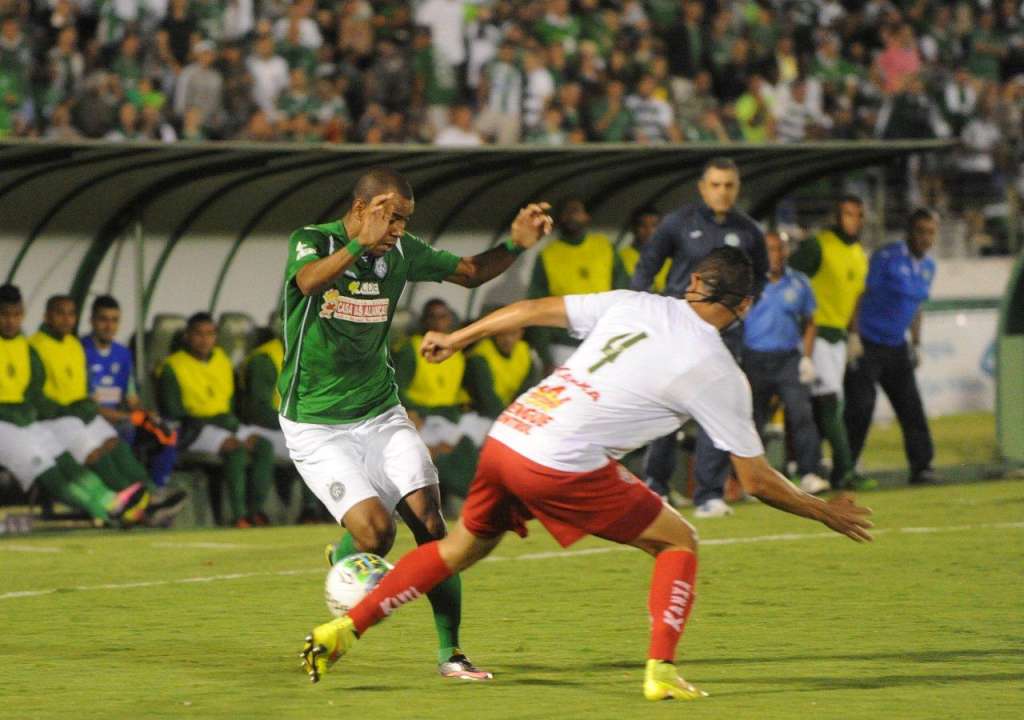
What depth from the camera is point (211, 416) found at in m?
14.4

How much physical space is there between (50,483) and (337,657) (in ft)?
23.4

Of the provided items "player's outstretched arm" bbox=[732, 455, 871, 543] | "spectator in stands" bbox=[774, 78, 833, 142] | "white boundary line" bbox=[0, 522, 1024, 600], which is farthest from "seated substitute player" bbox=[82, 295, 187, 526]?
"spectator in stands" bbox=[774, 78, 833, 142]

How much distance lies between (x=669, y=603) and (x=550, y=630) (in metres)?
1.97

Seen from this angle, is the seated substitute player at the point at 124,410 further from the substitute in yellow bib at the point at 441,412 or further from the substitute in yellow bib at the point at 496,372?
the substitute in yellow bib at the point at 496,372

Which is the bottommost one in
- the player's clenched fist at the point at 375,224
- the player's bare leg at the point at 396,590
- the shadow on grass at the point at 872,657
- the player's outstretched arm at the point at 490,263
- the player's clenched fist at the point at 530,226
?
the shadow on grass at the point at 872,657

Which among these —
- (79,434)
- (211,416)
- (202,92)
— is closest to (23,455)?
(79,434)

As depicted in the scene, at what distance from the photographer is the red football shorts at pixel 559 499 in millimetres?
6738

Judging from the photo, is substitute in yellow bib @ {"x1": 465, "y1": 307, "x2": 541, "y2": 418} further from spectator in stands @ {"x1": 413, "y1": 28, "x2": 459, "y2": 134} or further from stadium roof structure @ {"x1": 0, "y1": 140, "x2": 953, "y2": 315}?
spectator in stands @ {"x1": 413, "y1": 28, "x2": 459, "y2": 134}

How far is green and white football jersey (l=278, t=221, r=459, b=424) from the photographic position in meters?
7.89

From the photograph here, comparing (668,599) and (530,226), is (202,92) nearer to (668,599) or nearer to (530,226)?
(530,226)

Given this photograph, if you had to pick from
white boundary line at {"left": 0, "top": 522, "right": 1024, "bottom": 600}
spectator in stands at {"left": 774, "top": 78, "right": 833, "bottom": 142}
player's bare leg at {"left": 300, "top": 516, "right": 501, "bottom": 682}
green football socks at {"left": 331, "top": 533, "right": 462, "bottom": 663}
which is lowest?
white boundary line at {"left": 0, "top": 522, "right": 1024, "bottom": 600}

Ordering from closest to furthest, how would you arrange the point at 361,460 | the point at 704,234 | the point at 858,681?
1. the point at 858,681
2. the point at 361,460
3. the point at 704,234

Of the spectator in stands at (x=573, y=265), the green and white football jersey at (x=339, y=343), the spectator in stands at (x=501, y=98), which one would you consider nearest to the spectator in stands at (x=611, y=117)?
the spectator in stands at (x=501, y=98)

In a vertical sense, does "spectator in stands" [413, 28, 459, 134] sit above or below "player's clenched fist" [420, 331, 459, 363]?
above
